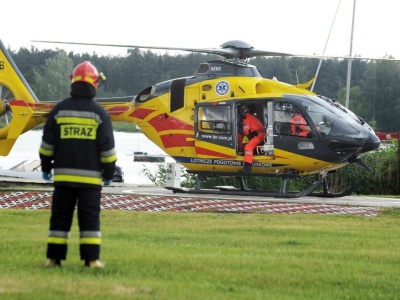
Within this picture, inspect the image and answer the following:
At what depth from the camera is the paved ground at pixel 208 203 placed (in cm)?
1975

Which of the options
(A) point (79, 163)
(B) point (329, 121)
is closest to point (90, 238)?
(A) point (79, 163)

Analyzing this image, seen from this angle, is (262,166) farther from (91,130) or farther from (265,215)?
(91,130)

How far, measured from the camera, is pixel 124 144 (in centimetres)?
8631

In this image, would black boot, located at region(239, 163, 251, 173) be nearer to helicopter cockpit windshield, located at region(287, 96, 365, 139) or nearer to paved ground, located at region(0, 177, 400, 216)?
paved ground, located at region(0, 177, 400, 216)

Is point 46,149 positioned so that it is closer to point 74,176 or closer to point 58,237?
point 74,176

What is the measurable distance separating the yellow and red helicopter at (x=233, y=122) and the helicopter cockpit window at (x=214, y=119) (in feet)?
0.07

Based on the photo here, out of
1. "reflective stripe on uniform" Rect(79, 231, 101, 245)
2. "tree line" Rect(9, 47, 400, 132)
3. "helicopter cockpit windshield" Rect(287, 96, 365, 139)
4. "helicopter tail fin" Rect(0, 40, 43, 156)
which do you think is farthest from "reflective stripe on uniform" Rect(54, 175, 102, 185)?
"tree line" Rect(9, 47, 400, 132)

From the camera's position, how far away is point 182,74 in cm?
5700

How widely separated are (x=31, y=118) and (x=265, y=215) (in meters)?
8.85

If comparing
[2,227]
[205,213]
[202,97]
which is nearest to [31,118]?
[202,97]

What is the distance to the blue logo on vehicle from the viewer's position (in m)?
23.5

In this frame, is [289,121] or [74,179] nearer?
[74,179]

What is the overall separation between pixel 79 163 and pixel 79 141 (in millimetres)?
220

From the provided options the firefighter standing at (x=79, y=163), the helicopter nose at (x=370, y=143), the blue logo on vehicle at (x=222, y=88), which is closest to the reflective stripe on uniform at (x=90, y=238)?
the firefighter standing at (x=79, y=163)
